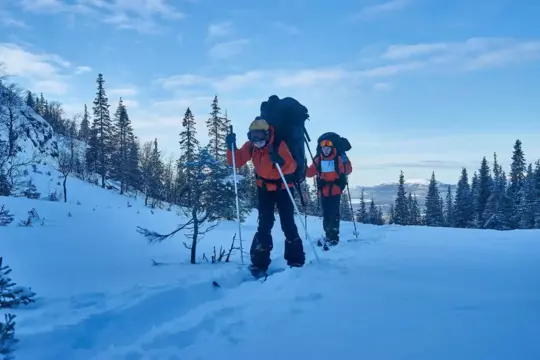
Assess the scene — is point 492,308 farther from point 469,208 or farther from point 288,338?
point 469,208

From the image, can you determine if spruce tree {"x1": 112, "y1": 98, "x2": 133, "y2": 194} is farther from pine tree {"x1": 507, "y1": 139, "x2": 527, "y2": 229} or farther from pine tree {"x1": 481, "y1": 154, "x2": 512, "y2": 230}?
pine tree {"x1": 507, "y1": 139, "x2": 527, "y2": 229}

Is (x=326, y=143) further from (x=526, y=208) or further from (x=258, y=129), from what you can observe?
(x=526, y=208)

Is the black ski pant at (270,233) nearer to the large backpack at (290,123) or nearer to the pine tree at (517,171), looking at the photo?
the large backpack at (290,123)

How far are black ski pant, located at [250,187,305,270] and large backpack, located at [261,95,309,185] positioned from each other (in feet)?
1.26

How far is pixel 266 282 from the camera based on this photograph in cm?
432

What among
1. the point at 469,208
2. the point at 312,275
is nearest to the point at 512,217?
the point at 469,208

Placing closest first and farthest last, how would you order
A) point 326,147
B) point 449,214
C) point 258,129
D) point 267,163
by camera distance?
1. point 258,129
2. point 267,163
3. point 326,147
4. point 449,214

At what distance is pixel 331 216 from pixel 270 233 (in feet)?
8.76

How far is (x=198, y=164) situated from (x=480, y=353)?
534 cm

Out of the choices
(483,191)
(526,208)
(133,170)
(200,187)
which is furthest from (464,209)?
(200,187)

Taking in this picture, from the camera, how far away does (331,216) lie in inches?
309

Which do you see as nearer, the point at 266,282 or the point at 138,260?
the point at 266,282

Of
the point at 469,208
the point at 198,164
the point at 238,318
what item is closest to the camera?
the point at 238,318

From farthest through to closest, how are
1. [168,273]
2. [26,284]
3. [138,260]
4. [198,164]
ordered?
[198,164]
[138,260]
[168,273]
[26,284]
